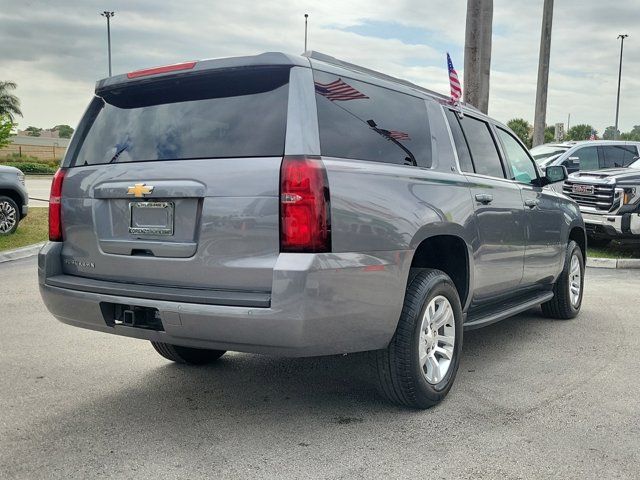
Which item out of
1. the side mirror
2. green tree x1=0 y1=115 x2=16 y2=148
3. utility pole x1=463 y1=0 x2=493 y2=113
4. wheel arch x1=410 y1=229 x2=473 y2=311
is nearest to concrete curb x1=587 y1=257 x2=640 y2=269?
utility pole x1=463 y1=0 x2=493 y2=113

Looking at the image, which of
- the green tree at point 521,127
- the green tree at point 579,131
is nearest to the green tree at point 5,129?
the green tree at point 521,127

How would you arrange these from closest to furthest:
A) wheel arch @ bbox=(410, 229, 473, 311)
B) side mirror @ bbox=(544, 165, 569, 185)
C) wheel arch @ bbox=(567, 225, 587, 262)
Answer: wheel arch @ bbox=(410, 229, 473, 311) → side mirror @ bbox=(544, 165, 569, 185) → wheel arch @ bbox=(567, 225, 587, 262)

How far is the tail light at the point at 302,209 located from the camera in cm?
330

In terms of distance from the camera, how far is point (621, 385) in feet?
15.1

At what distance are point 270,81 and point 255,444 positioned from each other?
1.88 metres

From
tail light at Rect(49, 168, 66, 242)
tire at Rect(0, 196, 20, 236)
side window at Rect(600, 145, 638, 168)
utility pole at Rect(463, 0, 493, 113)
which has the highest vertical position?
utility pole at Rect(463, 0, 493, 113)

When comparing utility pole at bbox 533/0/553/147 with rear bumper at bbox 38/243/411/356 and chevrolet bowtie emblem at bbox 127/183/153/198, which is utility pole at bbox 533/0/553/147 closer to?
rear bumper at bbox 38/243/411/356

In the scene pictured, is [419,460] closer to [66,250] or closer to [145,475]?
[145,475]

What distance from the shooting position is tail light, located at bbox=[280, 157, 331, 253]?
3.30 meters

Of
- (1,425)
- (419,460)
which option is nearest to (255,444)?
(419,460)

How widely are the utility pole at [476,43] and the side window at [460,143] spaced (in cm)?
775

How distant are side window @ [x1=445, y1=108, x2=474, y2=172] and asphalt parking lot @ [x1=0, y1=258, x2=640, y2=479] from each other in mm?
1464

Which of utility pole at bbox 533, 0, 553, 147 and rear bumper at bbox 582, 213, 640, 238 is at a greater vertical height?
utility pole at bbox 533, 0, 553, 147

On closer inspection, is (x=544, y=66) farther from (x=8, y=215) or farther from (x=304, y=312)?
(x=304, y=312)
